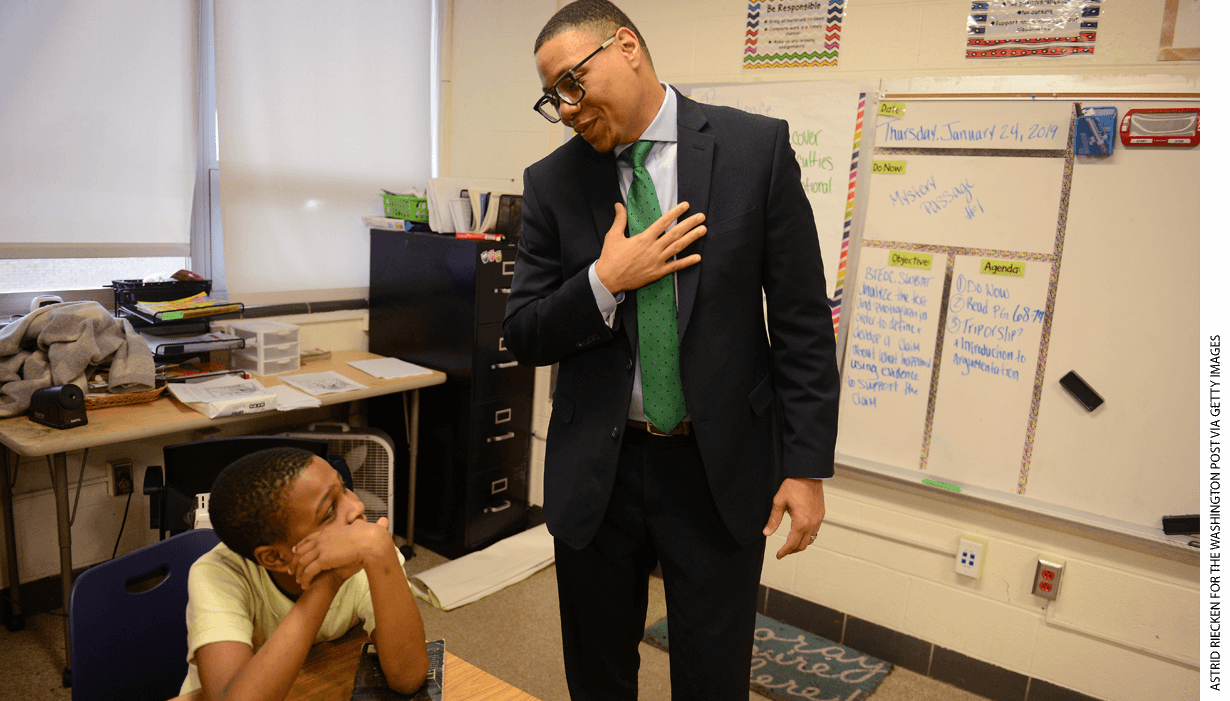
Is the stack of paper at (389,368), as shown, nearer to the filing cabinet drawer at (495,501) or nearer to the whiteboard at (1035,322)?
the filing cabinet drawer at (495,501)

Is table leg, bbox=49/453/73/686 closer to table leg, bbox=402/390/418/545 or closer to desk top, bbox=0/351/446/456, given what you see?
desk top, bbox=0/351/446/456

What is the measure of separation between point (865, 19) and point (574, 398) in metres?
A: 1.74

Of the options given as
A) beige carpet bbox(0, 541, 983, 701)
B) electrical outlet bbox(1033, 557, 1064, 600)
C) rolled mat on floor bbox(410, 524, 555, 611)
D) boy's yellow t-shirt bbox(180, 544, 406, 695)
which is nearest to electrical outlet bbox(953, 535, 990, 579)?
electrical outlet bbox(1033, 557, 1064, 600)

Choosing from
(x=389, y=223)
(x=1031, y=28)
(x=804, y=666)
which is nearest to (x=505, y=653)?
(x=804, y=666)

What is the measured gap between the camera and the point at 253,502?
106 cm

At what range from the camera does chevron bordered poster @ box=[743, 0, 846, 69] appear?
246cm

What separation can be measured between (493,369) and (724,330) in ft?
6.28

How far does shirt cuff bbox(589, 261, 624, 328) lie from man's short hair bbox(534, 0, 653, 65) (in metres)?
0.38

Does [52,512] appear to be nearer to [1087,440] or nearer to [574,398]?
[574,398]

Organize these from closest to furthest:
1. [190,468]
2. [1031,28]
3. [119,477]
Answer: [190,468]
[1031,28]
[119,477]

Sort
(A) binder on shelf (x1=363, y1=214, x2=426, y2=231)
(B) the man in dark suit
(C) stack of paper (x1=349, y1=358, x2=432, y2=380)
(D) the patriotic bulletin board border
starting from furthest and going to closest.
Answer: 1. (A) binder on shelf (x1=363, y1=214, x2=426, y2=231)
2. (C) stack of paper (x1=349, y1=358, x2=432, y2=380)
3. (D) the patriotic bulletin board border
4. (B) the man in dark suit

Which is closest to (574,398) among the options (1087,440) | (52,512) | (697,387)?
(697,387)

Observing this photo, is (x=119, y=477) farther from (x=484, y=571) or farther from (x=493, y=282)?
(x=493, y=282)

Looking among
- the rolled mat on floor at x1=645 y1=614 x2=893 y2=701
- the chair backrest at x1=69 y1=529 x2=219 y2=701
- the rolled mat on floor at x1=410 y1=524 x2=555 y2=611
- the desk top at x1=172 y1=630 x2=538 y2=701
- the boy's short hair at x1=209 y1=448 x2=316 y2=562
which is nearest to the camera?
the desk top at x1=172 y1=630 x2=538 y2=701
